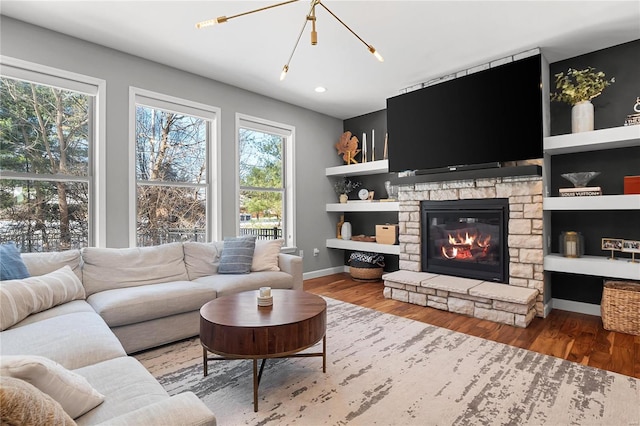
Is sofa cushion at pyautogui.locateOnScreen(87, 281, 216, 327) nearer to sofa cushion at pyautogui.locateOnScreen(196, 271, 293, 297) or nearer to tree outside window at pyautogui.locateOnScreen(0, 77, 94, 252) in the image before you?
sofa cushion at pyautogui.locateOnScreen(196, 271, 293, 297)

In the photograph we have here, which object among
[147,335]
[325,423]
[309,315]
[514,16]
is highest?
[514,16]

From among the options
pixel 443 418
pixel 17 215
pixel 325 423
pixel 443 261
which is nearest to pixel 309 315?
pixel 325 423

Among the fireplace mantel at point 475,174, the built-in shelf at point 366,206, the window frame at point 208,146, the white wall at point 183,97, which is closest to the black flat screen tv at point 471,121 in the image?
the fireplace mantel at point 475,174

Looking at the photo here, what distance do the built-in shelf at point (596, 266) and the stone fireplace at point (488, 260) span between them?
5.5 inches

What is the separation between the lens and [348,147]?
5406 millimetres

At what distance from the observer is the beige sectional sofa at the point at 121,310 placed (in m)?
1.15

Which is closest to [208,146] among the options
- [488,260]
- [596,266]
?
[488,260]

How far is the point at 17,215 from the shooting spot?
2846mm

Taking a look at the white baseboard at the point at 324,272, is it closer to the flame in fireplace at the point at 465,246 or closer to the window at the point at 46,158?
the flame in fireplace at the point at 465,246

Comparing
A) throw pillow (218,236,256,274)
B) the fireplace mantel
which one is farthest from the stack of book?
throw pillow (218,236,256,274)

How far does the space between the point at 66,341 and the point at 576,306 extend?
4.39m

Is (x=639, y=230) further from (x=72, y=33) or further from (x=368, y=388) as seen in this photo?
(x=72, y=33)

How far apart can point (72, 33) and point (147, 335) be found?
9.19 ft

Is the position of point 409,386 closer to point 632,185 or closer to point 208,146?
point 632,185
